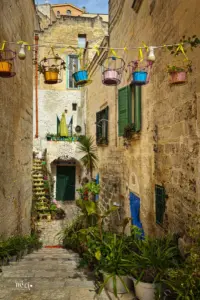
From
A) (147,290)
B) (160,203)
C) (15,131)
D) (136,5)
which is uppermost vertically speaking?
(136,5)

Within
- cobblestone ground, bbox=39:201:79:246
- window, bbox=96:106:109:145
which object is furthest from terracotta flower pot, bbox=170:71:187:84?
cobblestone ground, bbox=39:201:79:246

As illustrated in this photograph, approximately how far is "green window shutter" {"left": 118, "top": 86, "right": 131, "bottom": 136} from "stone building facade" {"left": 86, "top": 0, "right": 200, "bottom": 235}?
339 millimetres

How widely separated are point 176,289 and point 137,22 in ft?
19.3

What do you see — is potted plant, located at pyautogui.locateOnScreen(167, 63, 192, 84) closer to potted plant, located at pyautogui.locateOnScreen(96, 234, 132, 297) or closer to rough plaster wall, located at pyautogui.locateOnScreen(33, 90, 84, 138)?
potted plant, located at pyautogui.locateOnScreen(96, 234, 132, 297)

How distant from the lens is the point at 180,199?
153 inches

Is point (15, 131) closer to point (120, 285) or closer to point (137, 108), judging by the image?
point (137, 108)

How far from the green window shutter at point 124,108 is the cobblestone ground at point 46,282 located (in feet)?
13.1

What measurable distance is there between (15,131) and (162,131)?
3188 mm

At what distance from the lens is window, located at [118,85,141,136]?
595cm

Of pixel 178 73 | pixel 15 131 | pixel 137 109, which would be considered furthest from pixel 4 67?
pixel 137 109

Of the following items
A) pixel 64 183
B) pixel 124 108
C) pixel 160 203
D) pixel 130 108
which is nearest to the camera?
pixel 160 203

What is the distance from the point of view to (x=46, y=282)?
3.17 meters

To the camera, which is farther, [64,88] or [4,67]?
[64,88]

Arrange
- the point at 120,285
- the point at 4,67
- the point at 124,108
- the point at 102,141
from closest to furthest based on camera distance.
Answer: the point at 120,285
the point at 4,67
the point at 124,108
the point at 102,141
